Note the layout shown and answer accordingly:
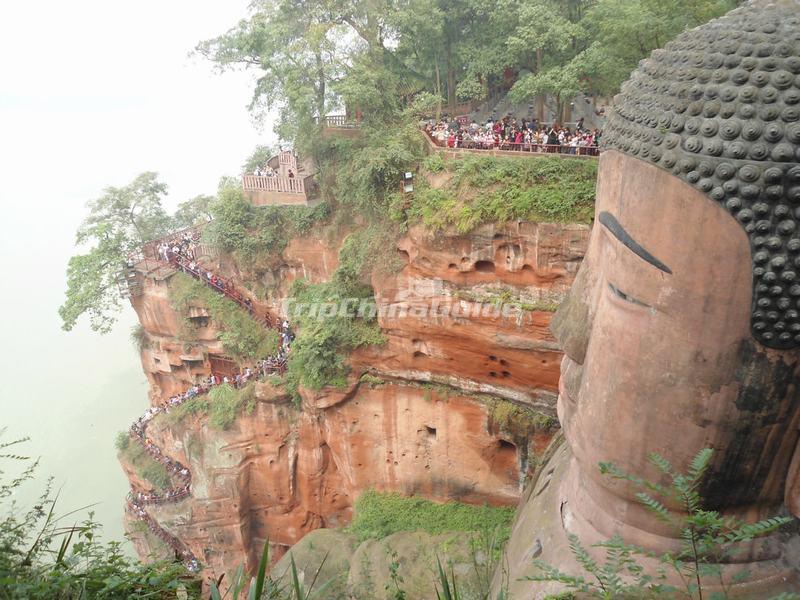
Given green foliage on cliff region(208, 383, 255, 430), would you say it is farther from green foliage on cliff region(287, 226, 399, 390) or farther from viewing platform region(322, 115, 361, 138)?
viewing platform region(322, 115, 361, 138)

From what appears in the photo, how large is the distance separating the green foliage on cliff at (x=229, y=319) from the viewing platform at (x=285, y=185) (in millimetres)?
3157

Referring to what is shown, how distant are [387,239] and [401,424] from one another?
4362mm

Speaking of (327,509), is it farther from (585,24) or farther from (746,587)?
(585,24)

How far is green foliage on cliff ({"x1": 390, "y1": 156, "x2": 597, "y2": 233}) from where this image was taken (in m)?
11.1

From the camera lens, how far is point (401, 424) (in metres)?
14.2

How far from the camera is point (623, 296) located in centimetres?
442

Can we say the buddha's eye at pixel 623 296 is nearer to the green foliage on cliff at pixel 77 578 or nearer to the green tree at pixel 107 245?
the green foliage on cliff at pixel 77 578

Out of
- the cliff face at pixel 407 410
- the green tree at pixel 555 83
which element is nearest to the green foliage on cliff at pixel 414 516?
the cliff face at pixel 407 410

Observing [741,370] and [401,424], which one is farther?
[401,424]

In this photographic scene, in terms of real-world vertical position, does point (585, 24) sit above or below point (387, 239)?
above

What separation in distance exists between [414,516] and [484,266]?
20.5ft

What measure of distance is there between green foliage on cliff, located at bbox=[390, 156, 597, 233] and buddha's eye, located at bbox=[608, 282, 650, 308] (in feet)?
21.9

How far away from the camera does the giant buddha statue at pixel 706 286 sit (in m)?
3.77

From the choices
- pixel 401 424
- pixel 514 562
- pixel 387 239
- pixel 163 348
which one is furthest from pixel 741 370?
pixel 163 348
